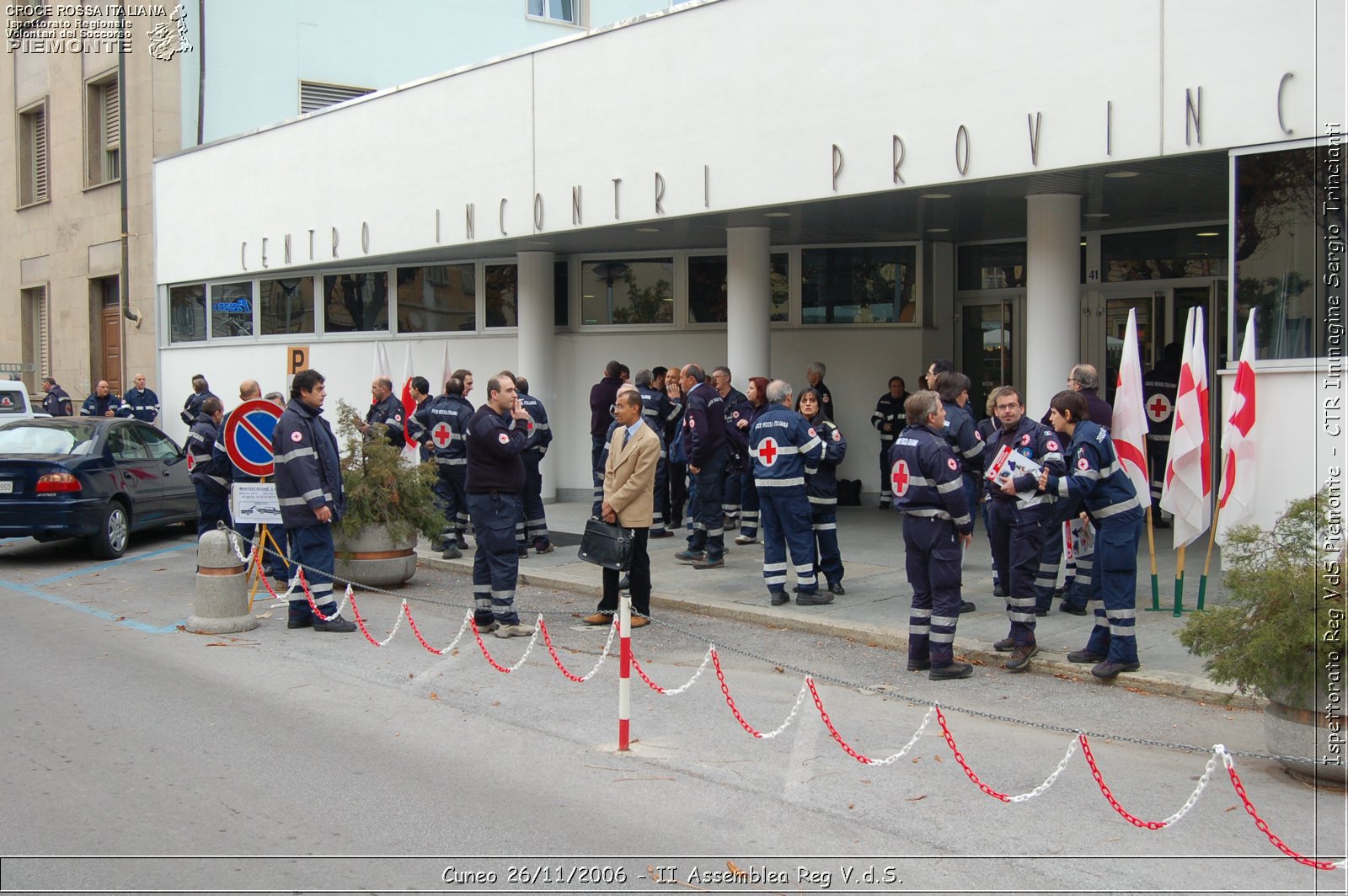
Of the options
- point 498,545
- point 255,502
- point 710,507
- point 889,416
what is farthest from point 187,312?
point 498,545

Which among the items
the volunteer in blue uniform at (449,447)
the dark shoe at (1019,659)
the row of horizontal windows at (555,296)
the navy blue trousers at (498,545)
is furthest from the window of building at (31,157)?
the dark shoe at (1019,659)

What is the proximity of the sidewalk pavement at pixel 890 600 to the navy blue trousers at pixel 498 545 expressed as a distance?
1.85 metres

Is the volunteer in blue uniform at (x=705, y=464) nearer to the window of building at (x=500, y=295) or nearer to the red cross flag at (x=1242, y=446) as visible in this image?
the red cross flag at (x=1242, y=446)

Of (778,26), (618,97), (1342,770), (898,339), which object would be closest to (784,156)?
(778,26)

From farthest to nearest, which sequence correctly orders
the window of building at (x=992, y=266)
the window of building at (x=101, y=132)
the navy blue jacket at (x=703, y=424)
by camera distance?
the window of building at (x=101, y=132), the window of building at (x=992, y=266), the navy blue jacket at (x=703, y=424)

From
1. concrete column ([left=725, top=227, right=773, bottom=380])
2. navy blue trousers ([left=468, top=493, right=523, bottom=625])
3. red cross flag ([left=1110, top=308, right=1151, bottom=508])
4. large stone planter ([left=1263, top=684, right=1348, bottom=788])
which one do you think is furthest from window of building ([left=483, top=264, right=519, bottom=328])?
large stone planter ([left=1263, top=684, right=1348, bottom=788])

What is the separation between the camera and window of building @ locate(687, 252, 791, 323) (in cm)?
1728

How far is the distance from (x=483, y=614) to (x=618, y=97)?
7587 mm

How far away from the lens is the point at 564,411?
61.1 ft

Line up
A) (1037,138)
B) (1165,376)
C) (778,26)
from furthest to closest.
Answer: (1165,376)
(778,26)
(1037,138)

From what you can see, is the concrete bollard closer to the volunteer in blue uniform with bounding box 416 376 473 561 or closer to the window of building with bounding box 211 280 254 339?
the volunteer in blue uniform with bounding box 416 376 473 561

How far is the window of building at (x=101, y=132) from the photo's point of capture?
26.5 meters

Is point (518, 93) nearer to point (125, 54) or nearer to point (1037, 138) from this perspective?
point (1037, 138)

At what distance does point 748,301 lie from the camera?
15.0 meters
